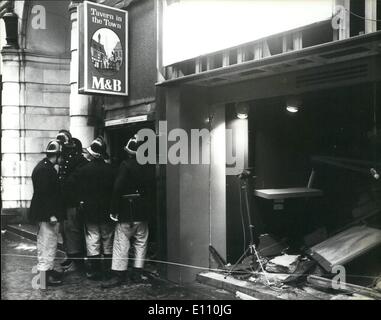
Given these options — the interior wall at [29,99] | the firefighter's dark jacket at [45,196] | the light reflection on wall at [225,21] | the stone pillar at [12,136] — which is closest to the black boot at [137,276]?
the firefighter's dark jacket at [45,196]

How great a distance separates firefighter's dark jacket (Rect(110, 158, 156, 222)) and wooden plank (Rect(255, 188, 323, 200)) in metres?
2.05

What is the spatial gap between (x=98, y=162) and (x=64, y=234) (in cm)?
171

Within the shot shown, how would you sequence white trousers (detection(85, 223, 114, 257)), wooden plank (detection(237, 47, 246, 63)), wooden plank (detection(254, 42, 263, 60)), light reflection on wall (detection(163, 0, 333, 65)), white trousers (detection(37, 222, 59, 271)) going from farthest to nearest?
white trousers (detection(85, 223, 114, 257)) < white trousers (detection(37, 222, 59, 271)) < wooden plank (detection(237, 47, 246, 63)) < wooden plank (detection(254, 42, 263, 60)) < light reflection on wall (detection(163, 0, 333, 65))

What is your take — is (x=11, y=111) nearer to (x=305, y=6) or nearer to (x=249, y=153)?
(x=249, y=153)

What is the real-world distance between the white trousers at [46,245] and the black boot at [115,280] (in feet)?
3.21

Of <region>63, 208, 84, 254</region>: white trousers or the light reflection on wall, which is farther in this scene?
<region>63, 208, 84, 254</region>: white trousers

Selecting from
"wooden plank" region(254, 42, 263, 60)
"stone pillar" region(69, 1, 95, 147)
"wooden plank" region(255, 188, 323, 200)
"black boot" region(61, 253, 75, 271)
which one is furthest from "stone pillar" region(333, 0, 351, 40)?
"stone pillar" region(69, 1, 95, 147)

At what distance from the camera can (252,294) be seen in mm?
7125

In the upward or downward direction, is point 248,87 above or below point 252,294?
above

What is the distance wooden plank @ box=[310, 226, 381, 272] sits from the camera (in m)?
6.90

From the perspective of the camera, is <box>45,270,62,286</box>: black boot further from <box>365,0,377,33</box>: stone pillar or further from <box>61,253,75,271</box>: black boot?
<box>365,0,377,33</box>: stone pillar

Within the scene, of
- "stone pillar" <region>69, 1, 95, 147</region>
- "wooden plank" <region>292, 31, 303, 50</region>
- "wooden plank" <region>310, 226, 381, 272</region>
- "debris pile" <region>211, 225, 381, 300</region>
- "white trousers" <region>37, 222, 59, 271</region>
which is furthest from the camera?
"stone pillar" <region>69, 1, 95, 147</region>
